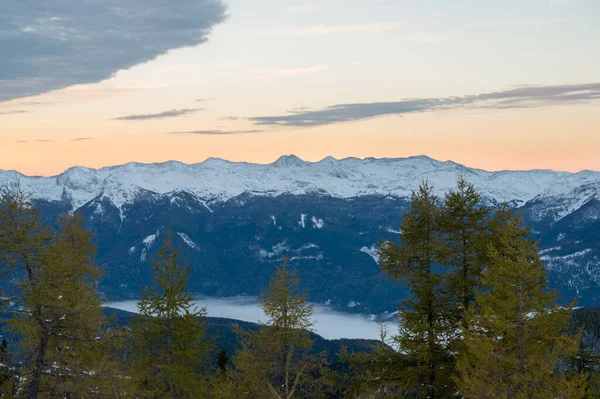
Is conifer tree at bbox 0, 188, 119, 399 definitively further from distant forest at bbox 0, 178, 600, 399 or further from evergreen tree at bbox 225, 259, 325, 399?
evergreen tree at bbox 225, 259, 325, 399

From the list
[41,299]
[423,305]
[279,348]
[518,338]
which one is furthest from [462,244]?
[41,299]

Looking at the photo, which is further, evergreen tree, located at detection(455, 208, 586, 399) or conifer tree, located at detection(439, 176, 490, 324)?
conifer tree, located at detection(439, 176, 490, 324)

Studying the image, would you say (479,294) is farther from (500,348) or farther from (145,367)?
(145,367)

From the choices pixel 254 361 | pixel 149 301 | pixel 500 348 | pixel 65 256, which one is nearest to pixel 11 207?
pixel 65 256

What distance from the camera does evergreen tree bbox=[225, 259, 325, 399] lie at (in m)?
29.2

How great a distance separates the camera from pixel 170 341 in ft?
102

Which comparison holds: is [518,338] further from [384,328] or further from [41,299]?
[41,299]

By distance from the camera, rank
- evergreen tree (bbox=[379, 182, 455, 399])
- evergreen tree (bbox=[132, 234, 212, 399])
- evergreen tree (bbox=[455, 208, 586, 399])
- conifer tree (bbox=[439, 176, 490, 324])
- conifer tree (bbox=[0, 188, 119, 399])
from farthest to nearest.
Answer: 1. evergreen tree (bbox=[132, 234, 212, 399])
2. conifer tree (bbox=[439, 176, 490, 324])
3. evergreen tree (bbox=[379, 182, 455, 399])
4. conifer tree (bbox=[0, 188, 119, 399])
5. evergreen tree (bbox=[455, 208, 586, 399])

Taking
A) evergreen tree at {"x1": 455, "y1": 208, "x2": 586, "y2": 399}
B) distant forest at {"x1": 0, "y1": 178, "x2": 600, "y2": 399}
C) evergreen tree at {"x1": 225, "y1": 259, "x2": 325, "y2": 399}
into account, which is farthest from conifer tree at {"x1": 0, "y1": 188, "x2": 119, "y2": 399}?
evergreen tree at {"x1": 455, "y1": 208, "x2": 586, "y2": 399}

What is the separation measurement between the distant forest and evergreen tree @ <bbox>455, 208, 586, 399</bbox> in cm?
4

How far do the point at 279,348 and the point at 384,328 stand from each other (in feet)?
21.8

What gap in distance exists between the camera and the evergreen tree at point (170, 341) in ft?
98.4

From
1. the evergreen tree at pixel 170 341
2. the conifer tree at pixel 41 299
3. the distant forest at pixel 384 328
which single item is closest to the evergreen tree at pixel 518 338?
the distant forest at pixel 384 328

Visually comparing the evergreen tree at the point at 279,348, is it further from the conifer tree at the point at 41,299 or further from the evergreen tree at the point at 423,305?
the conifer tree at the point at 41,299
